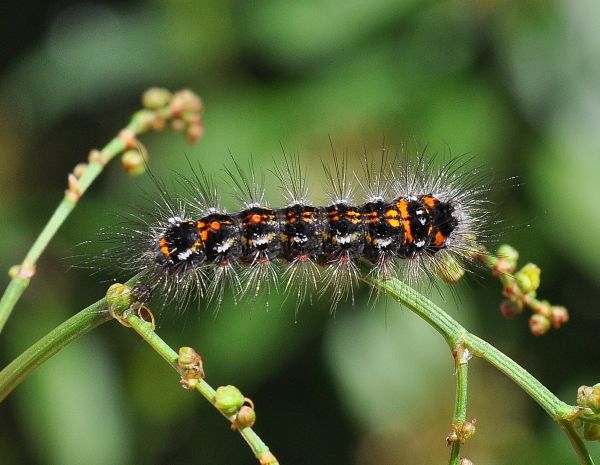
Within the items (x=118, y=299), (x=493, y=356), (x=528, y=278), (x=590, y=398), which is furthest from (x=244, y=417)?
(x=528, y=278)

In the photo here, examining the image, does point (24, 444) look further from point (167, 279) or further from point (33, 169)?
point (167, 279)

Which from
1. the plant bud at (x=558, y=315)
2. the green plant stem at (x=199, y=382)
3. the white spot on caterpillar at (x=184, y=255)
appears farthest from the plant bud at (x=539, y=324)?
the white spot on caterpillar at (x=184, y=255)

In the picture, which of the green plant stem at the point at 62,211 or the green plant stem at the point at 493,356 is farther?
the green plant stem at the point at 62,211

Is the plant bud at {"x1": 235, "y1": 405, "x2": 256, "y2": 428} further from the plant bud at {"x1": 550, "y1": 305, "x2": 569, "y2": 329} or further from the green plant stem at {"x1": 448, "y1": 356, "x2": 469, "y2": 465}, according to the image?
the plant bud at {"x1": 550, "y1": 305, "x2": 569, "y2": 329}

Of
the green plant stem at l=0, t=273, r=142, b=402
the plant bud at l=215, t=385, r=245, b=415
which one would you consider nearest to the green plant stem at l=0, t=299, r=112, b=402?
the green plant stem at l=0, t=273, r=142, b=402

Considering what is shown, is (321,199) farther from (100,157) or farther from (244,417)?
(244,417)

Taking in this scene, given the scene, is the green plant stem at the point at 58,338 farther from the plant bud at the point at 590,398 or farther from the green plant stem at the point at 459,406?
the plant bud at the point at 590,398

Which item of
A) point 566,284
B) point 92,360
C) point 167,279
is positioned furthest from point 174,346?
point 566,284
